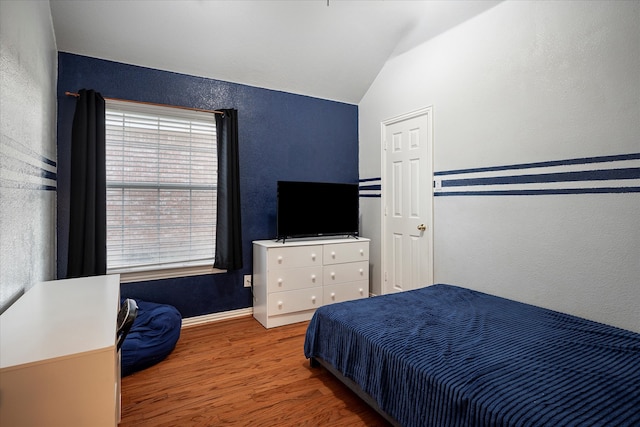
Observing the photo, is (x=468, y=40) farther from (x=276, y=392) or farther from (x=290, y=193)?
(x=276, y=392)

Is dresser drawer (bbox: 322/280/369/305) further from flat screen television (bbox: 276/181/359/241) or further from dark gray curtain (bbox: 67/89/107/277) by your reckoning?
dark gray curtain (bbox: 67/89/107/277)

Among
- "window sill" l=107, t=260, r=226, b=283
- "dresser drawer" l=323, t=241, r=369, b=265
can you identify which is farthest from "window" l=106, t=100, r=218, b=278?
"dresser drawer" l=323, t=241, r=369, b=265

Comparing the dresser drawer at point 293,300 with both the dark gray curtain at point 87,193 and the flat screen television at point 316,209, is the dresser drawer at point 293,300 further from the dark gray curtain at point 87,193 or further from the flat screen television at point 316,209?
the dark gray curtain at point 87,193

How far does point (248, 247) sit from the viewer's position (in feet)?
11.6

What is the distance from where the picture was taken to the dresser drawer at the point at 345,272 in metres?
3.46

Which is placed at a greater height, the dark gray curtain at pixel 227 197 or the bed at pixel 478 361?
the dark gray curtain at pixel 227 197

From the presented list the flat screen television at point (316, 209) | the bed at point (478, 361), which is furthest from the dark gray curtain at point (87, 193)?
the bed at point (478, 361)

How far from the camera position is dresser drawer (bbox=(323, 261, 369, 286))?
11.3ft

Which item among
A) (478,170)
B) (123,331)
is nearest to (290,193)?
(478,170)

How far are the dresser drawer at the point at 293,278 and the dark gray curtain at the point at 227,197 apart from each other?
388 mm

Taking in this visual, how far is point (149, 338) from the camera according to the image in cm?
247

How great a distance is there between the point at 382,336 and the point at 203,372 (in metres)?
1.32

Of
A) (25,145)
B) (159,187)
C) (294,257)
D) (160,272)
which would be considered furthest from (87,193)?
(294,257)

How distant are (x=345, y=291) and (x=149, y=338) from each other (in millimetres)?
1865
